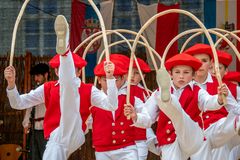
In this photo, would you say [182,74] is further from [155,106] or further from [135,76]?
[135,76]

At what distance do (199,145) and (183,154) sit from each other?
0.15 meters

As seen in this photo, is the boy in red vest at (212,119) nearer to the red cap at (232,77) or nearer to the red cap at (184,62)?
the red cap at (232,77)

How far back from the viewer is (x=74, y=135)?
629 centimetres

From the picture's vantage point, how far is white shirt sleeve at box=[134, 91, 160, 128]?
19.8 ft

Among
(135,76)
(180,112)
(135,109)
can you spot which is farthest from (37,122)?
(180,112)

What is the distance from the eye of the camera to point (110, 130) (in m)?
→ 6.75

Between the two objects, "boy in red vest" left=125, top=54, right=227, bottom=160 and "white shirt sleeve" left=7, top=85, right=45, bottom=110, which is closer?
"boy in red vest" left=125, top=54, right=227, bottom=160

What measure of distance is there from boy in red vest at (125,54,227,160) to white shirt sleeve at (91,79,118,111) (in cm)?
23

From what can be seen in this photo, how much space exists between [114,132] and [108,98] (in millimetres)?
668

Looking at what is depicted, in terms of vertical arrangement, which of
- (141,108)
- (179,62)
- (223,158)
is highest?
(179,62)

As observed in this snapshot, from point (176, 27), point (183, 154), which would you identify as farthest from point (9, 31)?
point (183, 154)

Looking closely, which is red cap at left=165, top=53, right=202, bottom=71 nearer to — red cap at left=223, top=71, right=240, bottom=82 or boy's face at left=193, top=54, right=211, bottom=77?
boy's face at left=193, top=54, right=211, bottom=77

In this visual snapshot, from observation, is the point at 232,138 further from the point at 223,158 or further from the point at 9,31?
the point at 9,31

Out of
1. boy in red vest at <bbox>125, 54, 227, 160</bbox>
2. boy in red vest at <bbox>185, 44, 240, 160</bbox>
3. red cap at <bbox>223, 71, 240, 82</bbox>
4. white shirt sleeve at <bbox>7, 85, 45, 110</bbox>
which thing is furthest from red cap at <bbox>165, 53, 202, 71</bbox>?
red cap at <bbox>223, 71, 240, 82</bbox>
